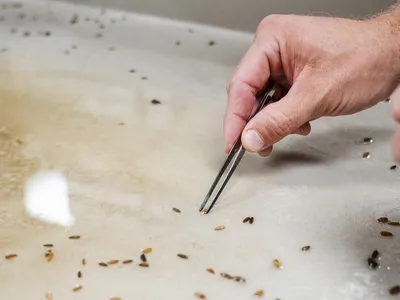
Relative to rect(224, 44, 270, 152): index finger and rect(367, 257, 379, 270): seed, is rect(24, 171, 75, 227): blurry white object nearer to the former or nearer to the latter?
rect(224, 44, 270, 152): index finger

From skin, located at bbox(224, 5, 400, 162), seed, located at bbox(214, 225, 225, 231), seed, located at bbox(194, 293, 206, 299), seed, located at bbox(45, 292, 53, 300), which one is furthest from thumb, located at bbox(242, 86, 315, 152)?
seed, located at bbox(45, 292, 53, 300)

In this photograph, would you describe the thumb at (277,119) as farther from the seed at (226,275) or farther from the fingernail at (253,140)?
the seed at (226,275)

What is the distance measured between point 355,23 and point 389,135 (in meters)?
0.23

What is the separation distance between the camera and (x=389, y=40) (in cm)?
84

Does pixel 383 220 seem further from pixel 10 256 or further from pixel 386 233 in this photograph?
pixel 10 256

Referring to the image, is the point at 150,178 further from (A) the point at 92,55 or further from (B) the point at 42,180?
(A) the point at 92,55

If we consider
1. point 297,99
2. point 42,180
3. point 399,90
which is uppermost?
point 399,90

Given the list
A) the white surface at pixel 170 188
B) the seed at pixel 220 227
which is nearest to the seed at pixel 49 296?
the white surface at pixel 170 188

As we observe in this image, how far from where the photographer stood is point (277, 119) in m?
0.79

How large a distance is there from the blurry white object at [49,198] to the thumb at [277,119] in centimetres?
27

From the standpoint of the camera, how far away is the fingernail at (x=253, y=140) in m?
0.80

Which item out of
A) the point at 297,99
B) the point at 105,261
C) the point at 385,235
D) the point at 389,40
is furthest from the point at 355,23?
the point at 105,261

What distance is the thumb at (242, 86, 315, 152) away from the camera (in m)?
0.79

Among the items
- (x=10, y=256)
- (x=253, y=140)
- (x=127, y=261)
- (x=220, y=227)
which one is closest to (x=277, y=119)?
(x=253, y=140)
